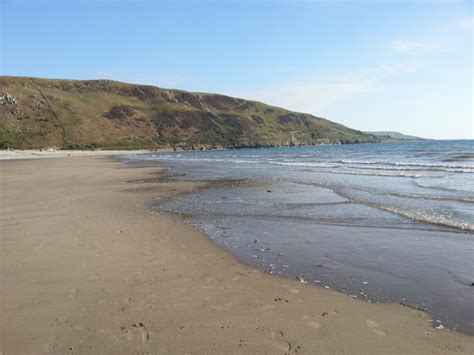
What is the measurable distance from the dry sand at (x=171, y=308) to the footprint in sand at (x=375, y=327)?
0.03m

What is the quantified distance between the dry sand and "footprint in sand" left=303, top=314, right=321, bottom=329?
2cm

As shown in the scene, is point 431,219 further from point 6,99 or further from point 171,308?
point 6,99

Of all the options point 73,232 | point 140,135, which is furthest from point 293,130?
point 73,232

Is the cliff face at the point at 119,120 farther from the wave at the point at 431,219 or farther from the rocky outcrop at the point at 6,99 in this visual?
the wave at the point at 431,219

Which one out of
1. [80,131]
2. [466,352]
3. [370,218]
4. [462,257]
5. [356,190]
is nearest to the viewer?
[466,352]

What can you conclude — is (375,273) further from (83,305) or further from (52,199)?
(52,199)

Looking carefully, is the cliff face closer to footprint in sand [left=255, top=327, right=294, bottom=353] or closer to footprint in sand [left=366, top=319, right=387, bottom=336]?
footprint in sand [left=255, top=327, right=294, bottom=353]

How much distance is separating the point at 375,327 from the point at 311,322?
917 millimetres

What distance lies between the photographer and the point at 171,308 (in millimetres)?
6184

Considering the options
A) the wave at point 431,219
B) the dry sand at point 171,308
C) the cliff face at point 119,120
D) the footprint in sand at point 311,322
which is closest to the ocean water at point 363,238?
the wave at point 431,219

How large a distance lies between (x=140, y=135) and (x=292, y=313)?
141863 millimetres

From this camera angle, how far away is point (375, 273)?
7.99 meters

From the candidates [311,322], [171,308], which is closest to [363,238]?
[311,322]

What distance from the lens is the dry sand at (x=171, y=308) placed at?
510 centimetres
